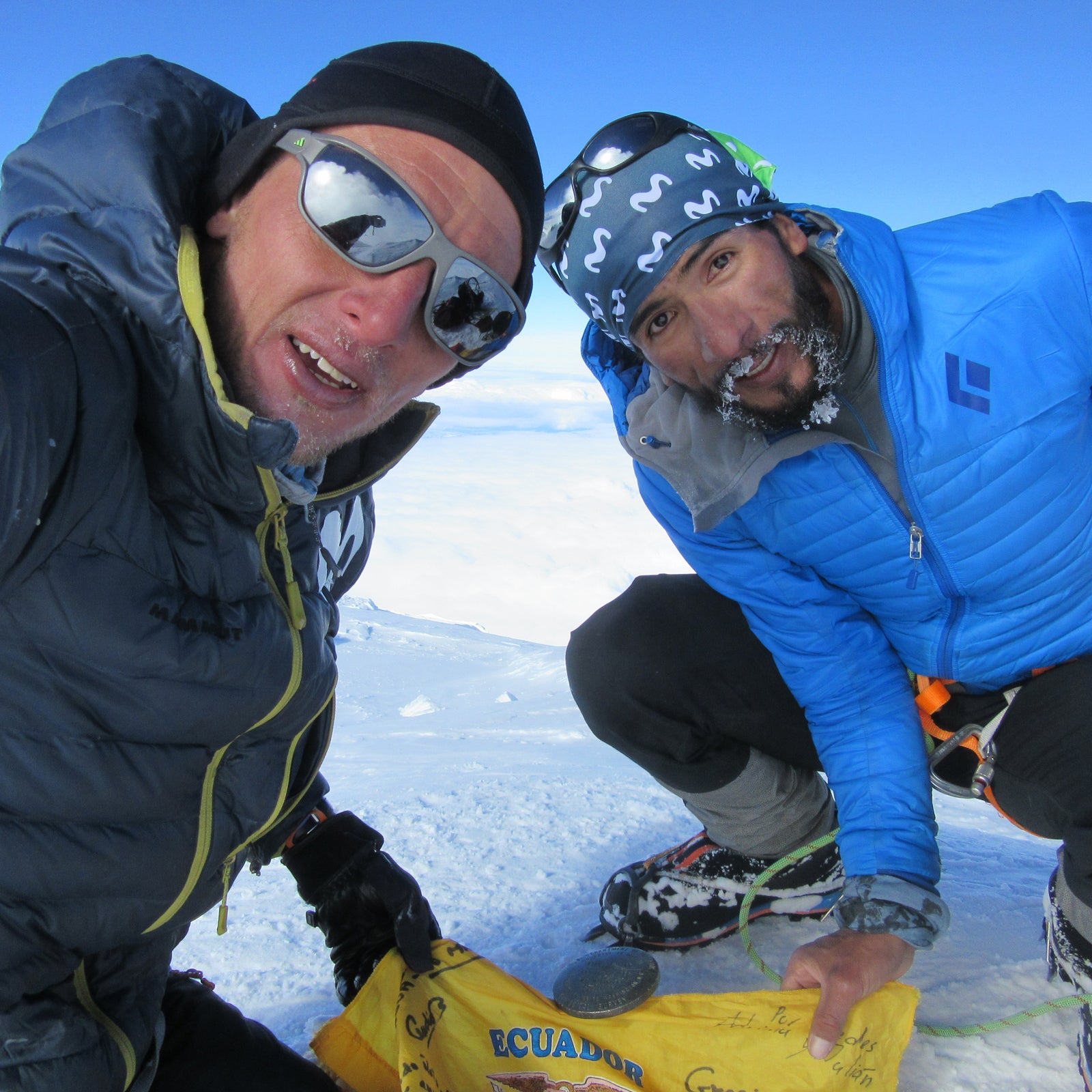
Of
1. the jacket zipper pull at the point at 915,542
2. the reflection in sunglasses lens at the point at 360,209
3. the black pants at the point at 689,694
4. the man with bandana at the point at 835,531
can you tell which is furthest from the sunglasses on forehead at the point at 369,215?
the jacket zipper pull at the point at 915,542

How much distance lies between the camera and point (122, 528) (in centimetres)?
102

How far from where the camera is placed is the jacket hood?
1042mm

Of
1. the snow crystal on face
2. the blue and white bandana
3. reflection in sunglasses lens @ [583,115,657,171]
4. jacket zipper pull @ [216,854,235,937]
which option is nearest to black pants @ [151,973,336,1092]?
jacket zipper pull @ [216,854,235,937]

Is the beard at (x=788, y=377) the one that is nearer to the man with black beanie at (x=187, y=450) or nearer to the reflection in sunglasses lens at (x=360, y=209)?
the man with black beanie at (x=187, y=450)

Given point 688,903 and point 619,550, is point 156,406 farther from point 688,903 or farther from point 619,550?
point 619,550

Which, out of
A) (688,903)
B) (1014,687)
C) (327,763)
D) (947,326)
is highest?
(947,326)

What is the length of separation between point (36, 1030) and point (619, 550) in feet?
111

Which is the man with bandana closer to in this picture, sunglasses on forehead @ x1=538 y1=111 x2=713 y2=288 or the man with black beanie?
sunglasses on forehead @ x1=538 y1=111 x2=713 y2=288

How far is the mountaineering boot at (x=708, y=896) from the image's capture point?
177cm

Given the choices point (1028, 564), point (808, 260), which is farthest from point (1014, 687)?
point (808, 260)

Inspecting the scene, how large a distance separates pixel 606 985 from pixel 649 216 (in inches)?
62.2

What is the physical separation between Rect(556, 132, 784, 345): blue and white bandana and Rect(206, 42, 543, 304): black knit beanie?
47 cm

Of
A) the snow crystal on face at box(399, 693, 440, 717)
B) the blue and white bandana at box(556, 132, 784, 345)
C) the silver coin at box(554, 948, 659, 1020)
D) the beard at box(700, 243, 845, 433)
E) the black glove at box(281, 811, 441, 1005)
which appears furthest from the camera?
the snow crystal on face at box(399, 693, 440, 717)

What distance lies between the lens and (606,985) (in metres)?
1.33
